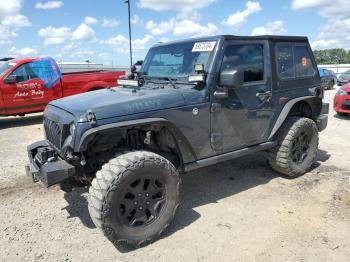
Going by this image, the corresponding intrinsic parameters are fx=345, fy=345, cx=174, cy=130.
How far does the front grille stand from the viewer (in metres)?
3.55

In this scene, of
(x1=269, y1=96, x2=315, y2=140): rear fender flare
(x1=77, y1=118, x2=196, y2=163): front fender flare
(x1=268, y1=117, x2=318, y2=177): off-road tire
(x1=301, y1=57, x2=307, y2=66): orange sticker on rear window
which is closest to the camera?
(x1=77, y1=118, x2=196, y2=163): front fender flare

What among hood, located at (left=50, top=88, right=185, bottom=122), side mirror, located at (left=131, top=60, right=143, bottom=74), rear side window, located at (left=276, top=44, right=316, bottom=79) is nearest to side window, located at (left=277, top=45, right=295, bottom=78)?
rear side window, located at (left=276, top=44, right=316, bottom=79)

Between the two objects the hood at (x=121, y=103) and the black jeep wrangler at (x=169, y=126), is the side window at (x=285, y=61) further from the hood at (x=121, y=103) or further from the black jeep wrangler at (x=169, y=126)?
the hood at (x=121, y=103)

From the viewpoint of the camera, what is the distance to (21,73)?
971 cm

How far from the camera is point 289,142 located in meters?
4.80

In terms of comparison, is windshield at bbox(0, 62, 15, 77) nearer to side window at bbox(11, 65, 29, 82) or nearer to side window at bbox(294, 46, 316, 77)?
side window at bbox(11, 65, 29, 82)

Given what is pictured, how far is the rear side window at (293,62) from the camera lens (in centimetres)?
478

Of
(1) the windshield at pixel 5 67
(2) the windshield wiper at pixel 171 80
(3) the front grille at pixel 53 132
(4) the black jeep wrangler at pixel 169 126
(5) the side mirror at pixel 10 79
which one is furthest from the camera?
(1) the windshield at pixel 5 67

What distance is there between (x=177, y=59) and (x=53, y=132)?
5.72 feet

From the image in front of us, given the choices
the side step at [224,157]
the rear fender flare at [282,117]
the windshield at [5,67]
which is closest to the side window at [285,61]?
the rear fender flare at [282,117]

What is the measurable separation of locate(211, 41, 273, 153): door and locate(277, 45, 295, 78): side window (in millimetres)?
276

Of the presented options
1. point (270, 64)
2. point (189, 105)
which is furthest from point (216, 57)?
point (270, 64)

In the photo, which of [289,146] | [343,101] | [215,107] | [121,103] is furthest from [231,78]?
[343,101]

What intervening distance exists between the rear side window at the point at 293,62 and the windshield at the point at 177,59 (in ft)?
4.11
